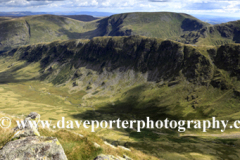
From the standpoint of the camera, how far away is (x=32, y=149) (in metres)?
17.2

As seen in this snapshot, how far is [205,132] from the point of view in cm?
15688

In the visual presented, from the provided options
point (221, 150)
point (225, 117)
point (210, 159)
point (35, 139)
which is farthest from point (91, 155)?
point (225, 117)

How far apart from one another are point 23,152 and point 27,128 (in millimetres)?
5031

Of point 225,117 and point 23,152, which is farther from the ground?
point 23,152

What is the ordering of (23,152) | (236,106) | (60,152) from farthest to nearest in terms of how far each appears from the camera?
(236,106) → (60,152) → (23,152)

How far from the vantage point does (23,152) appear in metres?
16.8

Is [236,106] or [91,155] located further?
[236,106]

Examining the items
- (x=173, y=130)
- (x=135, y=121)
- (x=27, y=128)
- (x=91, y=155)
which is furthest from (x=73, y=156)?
(x=135, y=121)

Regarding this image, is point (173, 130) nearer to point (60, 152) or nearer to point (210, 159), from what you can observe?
point (210, 159)

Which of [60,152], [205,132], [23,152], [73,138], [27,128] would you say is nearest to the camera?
[23,152]

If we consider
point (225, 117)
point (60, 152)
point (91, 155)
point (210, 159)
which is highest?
point (60, 152)

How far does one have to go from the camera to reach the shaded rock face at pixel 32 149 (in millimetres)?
16453

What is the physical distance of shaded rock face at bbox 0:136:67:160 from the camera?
1645cm

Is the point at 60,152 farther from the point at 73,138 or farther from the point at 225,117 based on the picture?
the point at 225,117
